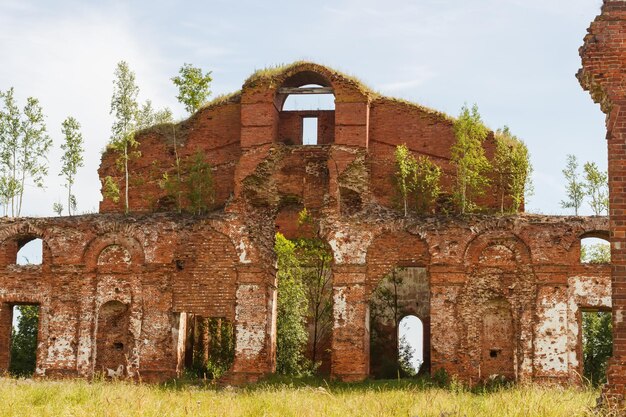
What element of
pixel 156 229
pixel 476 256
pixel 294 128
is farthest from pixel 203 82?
pixel 476 256

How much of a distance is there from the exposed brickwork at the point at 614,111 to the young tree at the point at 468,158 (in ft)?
37.6

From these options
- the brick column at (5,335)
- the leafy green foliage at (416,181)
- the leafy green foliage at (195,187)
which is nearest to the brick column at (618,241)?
the leafy green foliage at (416,181)

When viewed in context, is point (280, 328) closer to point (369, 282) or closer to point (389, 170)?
point (369, 282)

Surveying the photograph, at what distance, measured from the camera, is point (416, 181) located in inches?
918

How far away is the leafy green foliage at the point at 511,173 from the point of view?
2342 centimetres

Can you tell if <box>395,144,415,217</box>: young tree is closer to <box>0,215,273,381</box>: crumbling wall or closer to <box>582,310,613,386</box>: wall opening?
<box>0,215,273,381</box>: crumbling wall

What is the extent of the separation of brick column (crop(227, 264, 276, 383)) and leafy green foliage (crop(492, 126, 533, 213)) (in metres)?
→ 6.20

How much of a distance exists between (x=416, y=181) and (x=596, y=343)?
26.5 ft

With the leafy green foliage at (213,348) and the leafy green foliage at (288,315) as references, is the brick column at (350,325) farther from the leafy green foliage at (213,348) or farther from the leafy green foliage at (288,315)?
the leafy green foliage at (213,348)

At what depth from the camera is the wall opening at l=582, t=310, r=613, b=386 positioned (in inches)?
1038

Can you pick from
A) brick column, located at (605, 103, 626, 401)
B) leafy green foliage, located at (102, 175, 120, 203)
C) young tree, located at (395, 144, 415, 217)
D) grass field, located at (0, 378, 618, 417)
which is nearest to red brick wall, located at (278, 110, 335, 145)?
young tree, located at (395, 144, 415, 217)

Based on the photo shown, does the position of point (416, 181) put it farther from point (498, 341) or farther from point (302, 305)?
point (302, 305)

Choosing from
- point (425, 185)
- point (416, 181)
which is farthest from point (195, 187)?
point (425, 185)

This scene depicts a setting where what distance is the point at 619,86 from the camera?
440 inches
